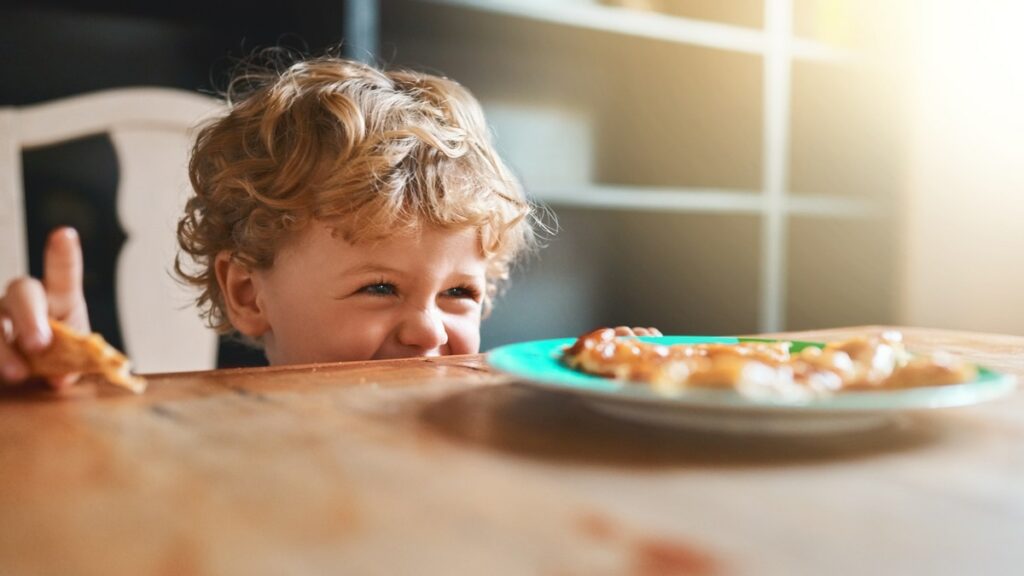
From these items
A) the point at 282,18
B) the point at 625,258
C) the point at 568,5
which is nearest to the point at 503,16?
the point at 568,5

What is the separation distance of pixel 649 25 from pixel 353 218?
167 cm

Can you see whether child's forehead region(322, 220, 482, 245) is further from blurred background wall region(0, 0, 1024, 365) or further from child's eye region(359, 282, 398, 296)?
blurred background wall region(0, 0, 1024, 365)

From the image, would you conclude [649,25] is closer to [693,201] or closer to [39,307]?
[693,201]

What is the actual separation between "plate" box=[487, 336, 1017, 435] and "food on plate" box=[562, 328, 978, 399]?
10 mm

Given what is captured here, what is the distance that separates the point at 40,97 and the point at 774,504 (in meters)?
2.03

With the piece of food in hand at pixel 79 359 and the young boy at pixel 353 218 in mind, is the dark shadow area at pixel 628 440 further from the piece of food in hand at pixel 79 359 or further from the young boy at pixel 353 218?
the young boy at pixel 353 218

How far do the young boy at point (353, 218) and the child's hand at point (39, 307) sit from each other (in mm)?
405

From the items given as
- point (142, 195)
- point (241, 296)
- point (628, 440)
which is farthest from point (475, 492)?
point (142, 195)

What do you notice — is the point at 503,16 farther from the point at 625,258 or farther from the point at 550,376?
the point at 550,376

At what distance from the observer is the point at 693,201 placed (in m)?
2.69

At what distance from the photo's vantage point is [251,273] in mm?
1234

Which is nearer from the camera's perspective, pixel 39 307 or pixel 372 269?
pixel 39 307

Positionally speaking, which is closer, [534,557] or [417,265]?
[534,557]

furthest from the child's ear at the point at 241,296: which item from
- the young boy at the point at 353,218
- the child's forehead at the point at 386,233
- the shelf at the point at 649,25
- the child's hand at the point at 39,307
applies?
the shelf at the point at 649,25
